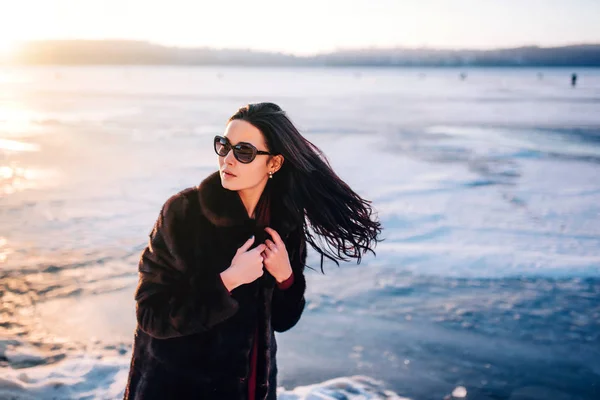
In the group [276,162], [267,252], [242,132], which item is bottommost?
[267,252]

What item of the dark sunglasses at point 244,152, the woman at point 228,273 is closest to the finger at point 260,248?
the woman at point 228,273

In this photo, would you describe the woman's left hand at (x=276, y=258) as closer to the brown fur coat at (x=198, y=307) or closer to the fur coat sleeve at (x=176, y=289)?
the brown fur coat at (x=198, y=307)

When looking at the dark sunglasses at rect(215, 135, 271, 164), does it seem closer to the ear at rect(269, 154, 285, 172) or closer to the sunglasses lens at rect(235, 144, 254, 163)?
the sunglasses lens at rect(235, 144, 254, 163)

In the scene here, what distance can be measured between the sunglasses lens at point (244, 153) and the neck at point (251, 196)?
144 millimetres

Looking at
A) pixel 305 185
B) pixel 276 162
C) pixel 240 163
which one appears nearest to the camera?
pixel 240 163

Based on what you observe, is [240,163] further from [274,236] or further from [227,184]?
[274,236]

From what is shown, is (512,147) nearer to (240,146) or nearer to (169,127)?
(169,127)

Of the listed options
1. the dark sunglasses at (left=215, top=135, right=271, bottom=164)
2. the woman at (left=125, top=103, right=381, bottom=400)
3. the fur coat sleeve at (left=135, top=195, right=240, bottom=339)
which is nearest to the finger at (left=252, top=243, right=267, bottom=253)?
the woman at (left=125, top=103, right=381, bottom=400)

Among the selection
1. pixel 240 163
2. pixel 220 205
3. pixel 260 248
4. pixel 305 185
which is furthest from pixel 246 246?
pixel 305 185

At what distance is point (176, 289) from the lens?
1660mm

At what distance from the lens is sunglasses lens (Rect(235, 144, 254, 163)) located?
1.73 metres

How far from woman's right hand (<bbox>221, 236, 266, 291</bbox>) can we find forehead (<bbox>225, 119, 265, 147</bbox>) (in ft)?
1.02

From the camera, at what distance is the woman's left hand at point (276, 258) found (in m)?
1.77

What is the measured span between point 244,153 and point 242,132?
6 centimetres
